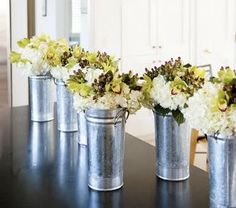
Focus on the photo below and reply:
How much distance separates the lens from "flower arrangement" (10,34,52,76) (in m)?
1.75

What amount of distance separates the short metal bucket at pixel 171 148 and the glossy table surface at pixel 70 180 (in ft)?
0.10

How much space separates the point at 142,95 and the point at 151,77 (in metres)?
0.06

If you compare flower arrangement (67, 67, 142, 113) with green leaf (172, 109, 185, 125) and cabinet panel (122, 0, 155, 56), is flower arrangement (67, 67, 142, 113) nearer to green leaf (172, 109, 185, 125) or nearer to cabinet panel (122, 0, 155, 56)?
green leaf (172, 109, 185, 125)

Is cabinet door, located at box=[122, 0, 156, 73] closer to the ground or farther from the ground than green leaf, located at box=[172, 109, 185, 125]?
farther from the ground

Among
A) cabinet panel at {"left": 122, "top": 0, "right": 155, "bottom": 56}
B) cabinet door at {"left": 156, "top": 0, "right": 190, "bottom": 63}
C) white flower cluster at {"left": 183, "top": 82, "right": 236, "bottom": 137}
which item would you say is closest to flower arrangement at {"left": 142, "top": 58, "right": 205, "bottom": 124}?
white flower cluster at {"left": 183, "top": 82, "right": 236, "bottom": 137}

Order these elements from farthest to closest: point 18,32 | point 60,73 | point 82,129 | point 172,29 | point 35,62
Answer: point 172,29 < point 18,32 < point 35,62 < point 60,73 < point 82,129

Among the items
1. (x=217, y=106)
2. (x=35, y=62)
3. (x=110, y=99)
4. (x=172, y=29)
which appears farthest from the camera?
(x=172, y=29)

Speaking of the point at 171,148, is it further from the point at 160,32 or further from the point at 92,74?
the point at 160,32

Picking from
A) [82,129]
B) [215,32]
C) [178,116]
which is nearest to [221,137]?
[178,116]

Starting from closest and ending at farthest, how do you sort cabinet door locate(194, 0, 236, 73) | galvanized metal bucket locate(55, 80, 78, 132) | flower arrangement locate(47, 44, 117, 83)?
flower arrangement locate(47, 44, 117, 83)
galvanized metal bucket locate(55, 80, 78, 132)
cabinet door locate(194, 0, 236, 73)

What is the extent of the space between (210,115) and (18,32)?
3.16 m

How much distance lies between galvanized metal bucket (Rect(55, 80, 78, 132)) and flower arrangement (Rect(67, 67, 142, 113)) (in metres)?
0.49

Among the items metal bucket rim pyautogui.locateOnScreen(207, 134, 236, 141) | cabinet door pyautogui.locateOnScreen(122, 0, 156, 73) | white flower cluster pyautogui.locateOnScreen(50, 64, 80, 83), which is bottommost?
metal bucket rim pyautogui.locateOnScreen(207, 134, 236, 141)

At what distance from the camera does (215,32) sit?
181 inches
